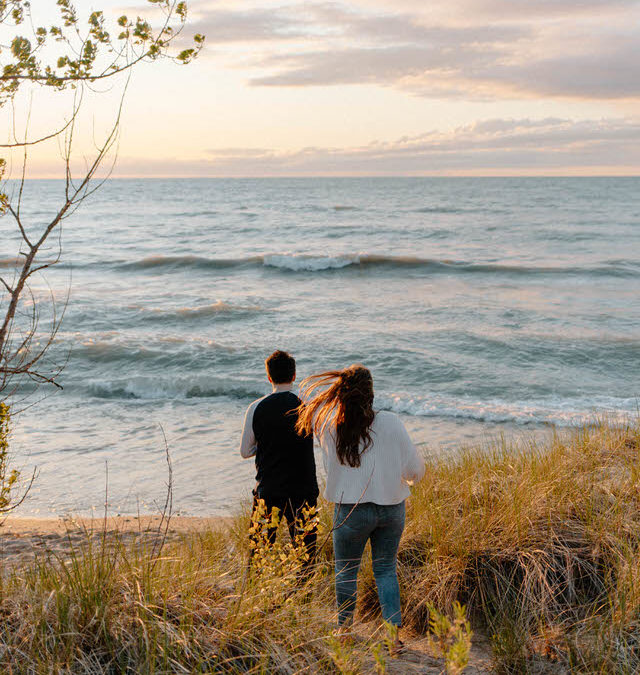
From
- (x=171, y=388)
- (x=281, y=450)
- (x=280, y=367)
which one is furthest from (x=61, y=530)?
(x=171, y=388)

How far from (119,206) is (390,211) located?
3046 centimetres

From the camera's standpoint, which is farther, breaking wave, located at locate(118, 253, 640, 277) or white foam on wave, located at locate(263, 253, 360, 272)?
white foam on wave, located at locate(263, 253, 360, 272)

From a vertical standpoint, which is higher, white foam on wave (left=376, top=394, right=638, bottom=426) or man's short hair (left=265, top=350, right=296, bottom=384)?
man's short hair (left=265, top=350, right=296, bottom=384)

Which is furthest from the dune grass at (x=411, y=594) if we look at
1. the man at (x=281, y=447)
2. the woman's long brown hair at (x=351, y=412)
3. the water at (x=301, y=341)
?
the water at (x=301, y=341)

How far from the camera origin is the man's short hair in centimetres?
464

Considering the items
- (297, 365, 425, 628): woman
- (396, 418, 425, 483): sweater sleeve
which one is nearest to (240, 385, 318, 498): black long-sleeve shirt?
(297, 365, 425, 628): woman

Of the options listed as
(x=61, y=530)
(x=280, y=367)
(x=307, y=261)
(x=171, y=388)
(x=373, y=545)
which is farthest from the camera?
(x=307, y=261)

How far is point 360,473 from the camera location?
4008mm

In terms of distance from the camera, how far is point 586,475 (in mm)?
5406

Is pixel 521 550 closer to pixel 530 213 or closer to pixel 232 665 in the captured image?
pixel 232 665

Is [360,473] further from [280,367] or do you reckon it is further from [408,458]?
[280,367]

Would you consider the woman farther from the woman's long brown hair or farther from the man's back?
the man's back

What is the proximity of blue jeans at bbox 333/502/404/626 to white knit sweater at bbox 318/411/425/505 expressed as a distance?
83 millimetres

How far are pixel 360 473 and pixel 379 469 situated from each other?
0.40ft
